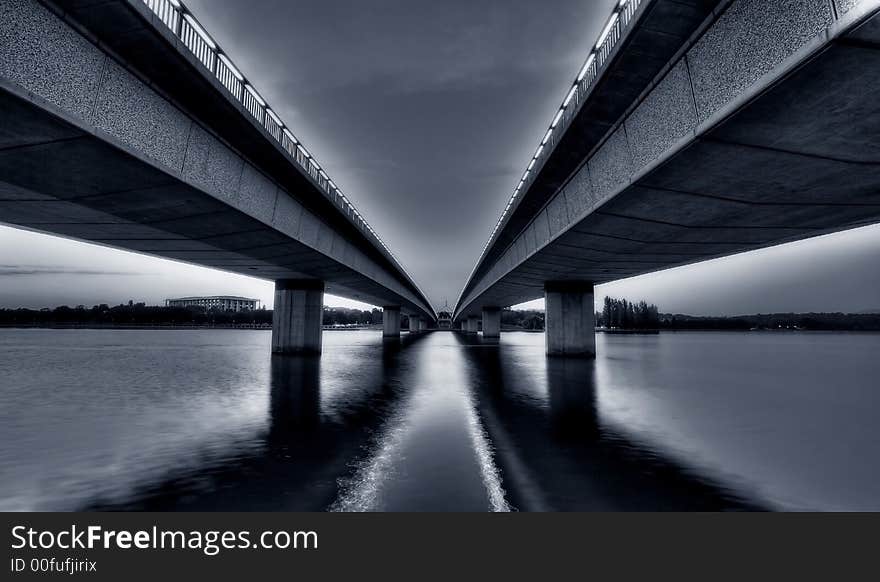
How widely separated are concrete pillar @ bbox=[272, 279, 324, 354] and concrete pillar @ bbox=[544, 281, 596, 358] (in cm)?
1801

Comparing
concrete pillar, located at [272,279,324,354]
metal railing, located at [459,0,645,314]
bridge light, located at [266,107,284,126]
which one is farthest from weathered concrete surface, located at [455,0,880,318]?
concrete pillar, located at [272,279,324,354]

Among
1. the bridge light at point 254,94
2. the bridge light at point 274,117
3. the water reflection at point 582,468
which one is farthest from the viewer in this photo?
the bridge light at point 274,117

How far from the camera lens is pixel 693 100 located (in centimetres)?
809

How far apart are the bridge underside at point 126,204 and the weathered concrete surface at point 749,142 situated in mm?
11577

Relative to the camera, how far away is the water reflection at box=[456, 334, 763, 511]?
5.59 metres

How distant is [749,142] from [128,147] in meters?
12.9

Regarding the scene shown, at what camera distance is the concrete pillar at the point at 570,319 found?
102ft

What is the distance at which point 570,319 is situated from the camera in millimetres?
31391

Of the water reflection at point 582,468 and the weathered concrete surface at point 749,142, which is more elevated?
the weathered concrete surface at point 749,142

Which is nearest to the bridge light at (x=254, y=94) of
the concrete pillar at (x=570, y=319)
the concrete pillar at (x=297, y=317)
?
the concrete pillar at (x=297, y=317)

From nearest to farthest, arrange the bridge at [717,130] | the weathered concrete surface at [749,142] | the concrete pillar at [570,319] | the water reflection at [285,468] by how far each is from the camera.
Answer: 1. the water reflection at [285,468]
2. the weathered concrete surface at [749,142]
3. the bridge at [717,130]
4. the concrete pillar at [570,319]

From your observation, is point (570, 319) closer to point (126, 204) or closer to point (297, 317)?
point (297, 317)

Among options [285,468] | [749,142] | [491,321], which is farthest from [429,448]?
[491,321]

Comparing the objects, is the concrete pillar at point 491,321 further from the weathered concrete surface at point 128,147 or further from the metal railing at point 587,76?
the metal railing at point 587,76
